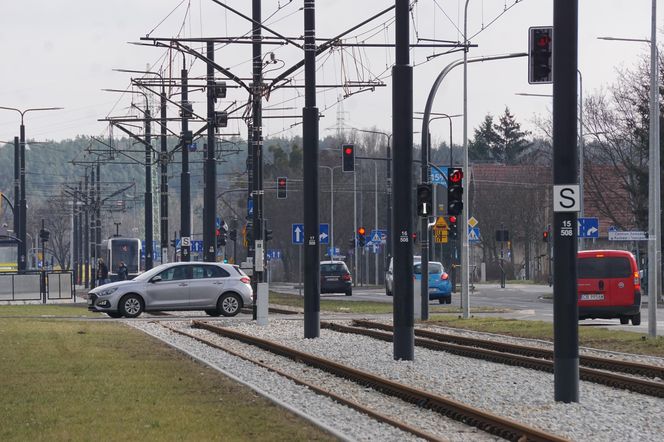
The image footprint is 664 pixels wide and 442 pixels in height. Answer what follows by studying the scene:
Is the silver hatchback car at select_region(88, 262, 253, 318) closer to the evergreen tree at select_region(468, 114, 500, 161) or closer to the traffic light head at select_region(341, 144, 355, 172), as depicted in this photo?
the traffic light head at select_region(341, 144, 355, 172)

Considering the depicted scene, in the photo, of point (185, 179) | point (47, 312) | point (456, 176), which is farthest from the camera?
point (185, 179)

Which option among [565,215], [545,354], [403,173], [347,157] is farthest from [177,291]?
[565,215]

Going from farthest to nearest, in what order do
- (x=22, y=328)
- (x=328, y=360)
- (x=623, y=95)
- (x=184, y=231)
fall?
(x=623, y=95), (x=184, y=231), (x=22, y=328), (x=328, y=360)

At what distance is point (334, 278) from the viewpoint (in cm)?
6519

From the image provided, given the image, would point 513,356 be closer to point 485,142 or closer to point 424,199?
point 424,199

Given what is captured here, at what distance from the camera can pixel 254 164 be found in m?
36.4

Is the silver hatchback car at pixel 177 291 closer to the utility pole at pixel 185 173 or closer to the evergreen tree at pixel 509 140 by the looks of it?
the utility pole at pixel 185 173

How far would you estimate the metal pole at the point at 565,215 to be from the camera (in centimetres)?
1578

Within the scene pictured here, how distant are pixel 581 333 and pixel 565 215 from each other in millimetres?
14180

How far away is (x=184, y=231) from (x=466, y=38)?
91.0 feet

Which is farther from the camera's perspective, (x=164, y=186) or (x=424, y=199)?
(x=164, y=186)

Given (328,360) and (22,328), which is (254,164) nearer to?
(22,328)

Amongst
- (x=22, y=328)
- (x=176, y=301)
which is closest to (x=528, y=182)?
(x=176, y=301)

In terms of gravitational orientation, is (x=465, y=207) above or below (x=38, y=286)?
above
